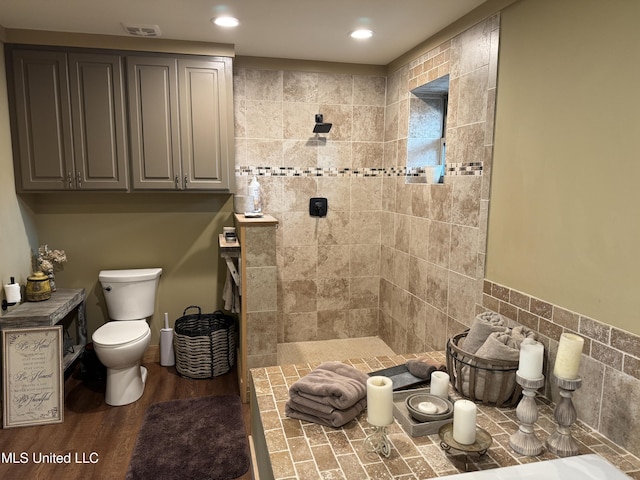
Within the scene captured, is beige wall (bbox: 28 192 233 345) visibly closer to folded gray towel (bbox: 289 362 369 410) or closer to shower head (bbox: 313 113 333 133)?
shower head (bbox: 313 113 333 133)

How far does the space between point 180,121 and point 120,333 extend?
59.8 inches

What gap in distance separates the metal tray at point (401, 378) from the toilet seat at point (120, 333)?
1.73m

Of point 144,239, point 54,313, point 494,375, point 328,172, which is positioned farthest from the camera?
point 328,172

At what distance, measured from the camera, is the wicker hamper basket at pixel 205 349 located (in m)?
3.26

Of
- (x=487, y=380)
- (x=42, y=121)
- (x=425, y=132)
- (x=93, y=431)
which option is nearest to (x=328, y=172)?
(x=425, y=132)

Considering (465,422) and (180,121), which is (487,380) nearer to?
(465,422)

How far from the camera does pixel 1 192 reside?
2.86m

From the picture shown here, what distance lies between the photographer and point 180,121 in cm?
319

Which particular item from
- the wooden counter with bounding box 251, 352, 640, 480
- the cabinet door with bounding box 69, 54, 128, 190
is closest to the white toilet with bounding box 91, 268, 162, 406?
the cabinet door with bounding box 69, 54, 128, 190

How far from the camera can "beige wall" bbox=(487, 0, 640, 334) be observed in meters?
1.56

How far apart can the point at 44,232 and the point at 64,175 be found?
55 cm

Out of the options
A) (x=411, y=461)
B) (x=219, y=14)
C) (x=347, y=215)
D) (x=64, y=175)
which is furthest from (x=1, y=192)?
(x=411, y=461)

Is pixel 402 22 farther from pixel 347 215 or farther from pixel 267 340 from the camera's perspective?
pixel 267 340

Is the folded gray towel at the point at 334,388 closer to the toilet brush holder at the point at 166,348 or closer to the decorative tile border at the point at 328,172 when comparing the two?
the decorative tile border at the point at 328,172
